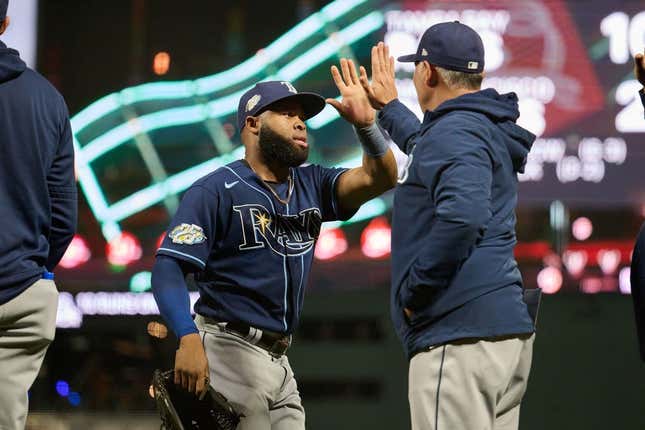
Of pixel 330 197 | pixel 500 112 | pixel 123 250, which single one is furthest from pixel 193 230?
pixel 123 250

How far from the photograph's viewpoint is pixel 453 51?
3570 millimetres

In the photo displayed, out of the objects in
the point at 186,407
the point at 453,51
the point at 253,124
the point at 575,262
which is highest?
the point at 453,51

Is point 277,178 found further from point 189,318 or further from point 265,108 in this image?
point 189,318

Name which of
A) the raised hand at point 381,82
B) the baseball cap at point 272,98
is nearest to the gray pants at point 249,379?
the baseball cap at point 272,98

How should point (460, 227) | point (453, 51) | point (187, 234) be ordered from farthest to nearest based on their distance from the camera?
point (187, 234) < point (453, 51) < point (460, 227)

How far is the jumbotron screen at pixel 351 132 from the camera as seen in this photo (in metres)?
7.06

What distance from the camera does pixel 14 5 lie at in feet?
23.9

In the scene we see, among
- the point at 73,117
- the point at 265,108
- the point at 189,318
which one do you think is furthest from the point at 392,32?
the point at 189,318

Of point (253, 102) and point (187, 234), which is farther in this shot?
point (253, 102)

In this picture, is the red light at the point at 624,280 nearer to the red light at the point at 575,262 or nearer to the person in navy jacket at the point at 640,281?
the red light at the point at 575,262

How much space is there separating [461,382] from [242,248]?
0.91m

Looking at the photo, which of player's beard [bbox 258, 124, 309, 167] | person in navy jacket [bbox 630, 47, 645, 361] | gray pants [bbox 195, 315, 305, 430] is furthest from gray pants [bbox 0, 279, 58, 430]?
person in navy jacket [bbox 630, 47, 645, 361]

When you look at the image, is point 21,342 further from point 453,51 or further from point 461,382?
point 453,51

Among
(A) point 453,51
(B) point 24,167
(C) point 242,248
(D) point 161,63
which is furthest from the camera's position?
(D) point 161,63
